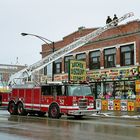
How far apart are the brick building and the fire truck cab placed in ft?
31.3

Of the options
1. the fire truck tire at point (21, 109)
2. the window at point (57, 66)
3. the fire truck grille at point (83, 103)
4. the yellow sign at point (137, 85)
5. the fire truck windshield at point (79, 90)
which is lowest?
the fire truck tire at point (21, 109)

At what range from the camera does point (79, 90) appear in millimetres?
23219

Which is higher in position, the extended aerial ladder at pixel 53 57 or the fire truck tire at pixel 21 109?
the extended aerial ladder at pixel 53 57

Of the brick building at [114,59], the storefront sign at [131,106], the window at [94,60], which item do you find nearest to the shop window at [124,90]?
the brick building at [114,59]

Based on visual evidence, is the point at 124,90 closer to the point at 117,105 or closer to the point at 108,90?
the point at 117,105

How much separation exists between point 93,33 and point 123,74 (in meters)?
4.84

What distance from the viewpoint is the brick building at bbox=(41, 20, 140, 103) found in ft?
107

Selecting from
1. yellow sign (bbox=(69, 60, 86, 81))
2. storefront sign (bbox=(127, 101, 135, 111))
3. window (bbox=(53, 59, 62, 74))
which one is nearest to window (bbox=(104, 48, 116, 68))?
yellow sign (bbox=(69, 60, 86, 81))

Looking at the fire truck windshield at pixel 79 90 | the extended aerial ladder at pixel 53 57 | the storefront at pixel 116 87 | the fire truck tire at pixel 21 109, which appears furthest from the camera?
the storefront at pixel 116 87

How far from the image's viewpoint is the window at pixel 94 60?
36812 mm

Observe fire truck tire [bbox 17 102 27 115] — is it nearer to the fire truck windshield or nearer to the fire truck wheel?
the fire truck wheel

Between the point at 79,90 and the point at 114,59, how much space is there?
41.1 feet

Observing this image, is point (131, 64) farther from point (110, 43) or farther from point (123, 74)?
point (110, 43)

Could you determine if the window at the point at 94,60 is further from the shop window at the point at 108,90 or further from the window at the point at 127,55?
the window at the point at 127,55
